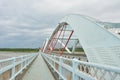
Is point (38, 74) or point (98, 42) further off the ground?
point (98, 42)

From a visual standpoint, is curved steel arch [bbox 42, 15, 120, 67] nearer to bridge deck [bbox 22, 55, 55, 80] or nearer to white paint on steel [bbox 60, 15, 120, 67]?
white paint on steel [bbox 60, 15, 120, 67]

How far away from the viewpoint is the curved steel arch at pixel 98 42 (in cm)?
1984

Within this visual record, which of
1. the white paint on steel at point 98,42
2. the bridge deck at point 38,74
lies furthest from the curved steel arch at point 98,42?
the bridge deck at point 38,74

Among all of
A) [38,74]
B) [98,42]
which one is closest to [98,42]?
[98,42]

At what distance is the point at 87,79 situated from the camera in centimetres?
703

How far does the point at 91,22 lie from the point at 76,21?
25.0 ft

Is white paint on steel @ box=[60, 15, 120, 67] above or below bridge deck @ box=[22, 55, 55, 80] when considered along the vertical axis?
above

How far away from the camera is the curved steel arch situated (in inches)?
781

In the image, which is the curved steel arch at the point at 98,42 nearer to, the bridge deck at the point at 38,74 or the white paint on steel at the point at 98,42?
the white paint on steel at the point at 98,42

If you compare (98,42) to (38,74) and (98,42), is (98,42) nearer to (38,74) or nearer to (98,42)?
(98,42)

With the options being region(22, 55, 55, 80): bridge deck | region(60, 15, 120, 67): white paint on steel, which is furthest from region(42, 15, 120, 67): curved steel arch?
region(22, 55, 55, 80): bridge deck

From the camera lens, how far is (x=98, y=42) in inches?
925

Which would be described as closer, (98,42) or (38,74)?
(38,74)

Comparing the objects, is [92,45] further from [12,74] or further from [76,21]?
[12,74]
